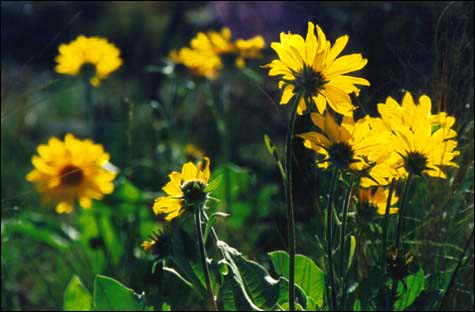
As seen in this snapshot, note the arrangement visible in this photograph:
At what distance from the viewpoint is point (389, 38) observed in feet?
5.26

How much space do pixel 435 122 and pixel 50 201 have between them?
1031 millimetres

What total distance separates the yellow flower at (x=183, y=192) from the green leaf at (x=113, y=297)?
1.28 ft

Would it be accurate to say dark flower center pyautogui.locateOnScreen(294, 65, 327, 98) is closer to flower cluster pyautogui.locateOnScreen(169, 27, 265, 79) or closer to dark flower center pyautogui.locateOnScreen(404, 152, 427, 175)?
dark flower center pyautogui.locateOnScreen(404, 152, 427, 175)

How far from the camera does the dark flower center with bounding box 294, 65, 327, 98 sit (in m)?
0.87

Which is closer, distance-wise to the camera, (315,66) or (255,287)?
(315,66)

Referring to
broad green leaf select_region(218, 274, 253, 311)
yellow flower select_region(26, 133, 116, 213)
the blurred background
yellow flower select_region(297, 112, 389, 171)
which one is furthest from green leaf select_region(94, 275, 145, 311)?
yellow flower select_region(297, 112, 389, 171)

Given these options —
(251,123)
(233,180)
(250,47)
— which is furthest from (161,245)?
(251,123)

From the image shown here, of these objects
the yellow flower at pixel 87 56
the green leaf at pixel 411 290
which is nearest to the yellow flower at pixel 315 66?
the green leaf at pixel 411 290

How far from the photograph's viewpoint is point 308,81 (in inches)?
34.1

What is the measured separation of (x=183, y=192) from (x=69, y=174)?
88cm

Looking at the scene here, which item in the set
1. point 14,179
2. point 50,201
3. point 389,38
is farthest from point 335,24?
point 14,179

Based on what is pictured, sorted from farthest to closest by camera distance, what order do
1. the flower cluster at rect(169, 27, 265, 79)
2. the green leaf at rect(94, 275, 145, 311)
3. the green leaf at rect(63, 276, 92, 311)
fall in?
the flower cluster at rect(169, 27, 265, 79)
the green leaf at rect(63, 276, 92, 311)
the green leaf at rect(94, 275, 145, 311)

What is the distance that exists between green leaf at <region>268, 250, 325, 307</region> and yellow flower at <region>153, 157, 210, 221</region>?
262mm

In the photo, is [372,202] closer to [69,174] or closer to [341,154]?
[341,154]
